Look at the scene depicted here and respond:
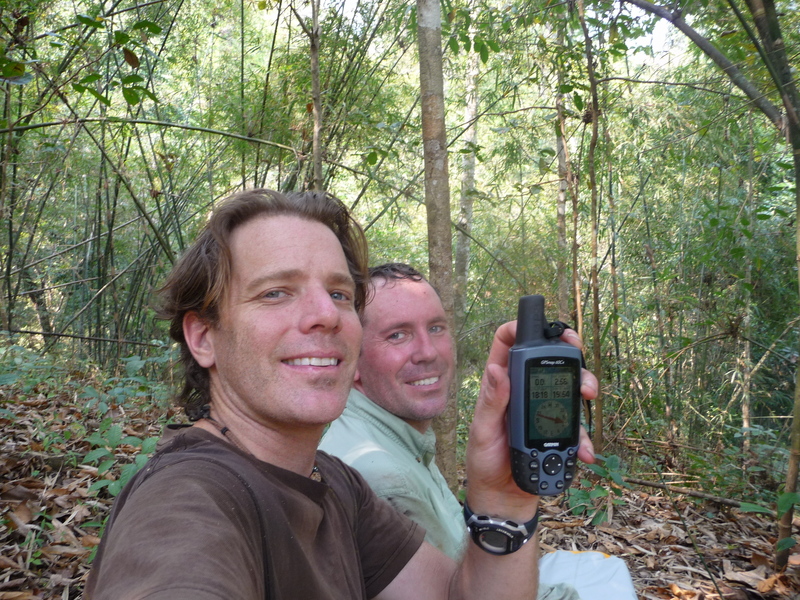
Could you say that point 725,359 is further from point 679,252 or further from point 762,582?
point 762,582

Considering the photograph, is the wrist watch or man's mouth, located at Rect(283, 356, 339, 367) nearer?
man's mouth, located at Rect(283, 356, 339, 367)

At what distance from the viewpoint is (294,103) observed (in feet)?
14.0

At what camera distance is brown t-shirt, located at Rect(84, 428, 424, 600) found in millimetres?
810

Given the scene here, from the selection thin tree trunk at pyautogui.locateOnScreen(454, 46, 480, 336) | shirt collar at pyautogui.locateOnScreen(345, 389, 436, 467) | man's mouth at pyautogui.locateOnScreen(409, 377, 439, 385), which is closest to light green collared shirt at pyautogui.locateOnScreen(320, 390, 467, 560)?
shirt collar at pyautogui.locateOnScreen(345, 389, 436, 467)

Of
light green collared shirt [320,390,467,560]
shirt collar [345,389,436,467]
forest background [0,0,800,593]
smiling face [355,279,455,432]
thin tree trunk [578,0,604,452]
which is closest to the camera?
light green collared shirt [320,390,467,560]

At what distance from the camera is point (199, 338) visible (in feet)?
4.56

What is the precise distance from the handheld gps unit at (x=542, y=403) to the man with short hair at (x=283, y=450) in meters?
0.05

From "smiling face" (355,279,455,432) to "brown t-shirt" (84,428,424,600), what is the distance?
671mm

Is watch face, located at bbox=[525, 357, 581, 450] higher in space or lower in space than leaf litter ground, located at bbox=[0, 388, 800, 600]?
higher

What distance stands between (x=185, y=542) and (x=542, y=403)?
69cm

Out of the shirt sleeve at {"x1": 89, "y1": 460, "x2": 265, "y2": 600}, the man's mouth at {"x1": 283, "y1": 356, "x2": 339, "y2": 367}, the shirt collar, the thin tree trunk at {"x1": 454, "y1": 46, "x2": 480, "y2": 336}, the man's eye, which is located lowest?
the shirt collar

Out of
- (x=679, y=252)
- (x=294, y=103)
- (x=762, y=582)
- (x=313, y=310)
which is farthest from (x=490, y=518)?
(x=679, y=252)

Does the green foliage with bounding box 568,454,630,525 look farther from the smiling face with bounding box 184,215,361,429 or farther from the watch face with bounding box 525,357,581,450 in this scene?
the smiling face with bounding box 184,215,361,429

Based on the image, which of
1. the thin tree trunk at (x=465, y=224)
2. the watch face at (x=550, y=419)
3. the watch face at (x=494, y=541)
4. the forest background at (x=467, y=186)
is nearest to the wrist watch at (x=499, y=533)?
the watch face at (x=494, y=541)
